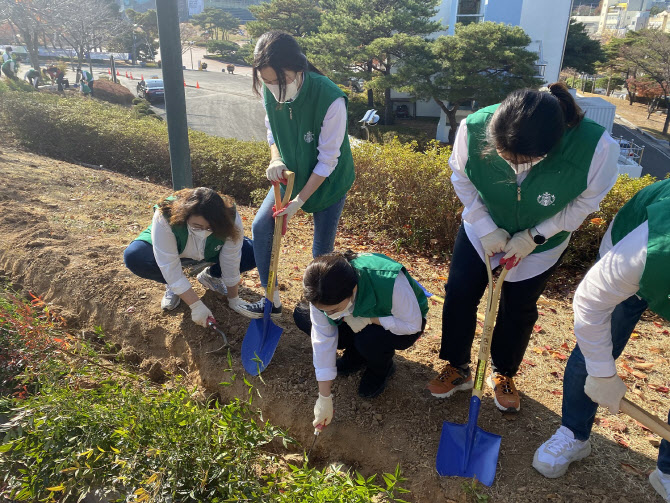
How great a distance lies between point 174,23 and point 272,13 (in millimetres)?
23980

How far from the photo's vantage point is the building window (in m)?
19.0

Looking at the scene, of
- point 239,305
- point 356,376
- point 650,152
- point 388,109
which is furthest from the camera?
point 650,152

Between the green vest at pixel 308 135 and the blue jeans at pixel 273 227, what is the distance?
0.06 m

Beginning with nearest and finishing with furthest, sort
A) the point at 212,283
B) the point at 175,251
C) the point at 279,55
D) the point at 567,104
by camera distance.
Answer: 1. the point at 567,104
2. the point at 279,55
3. the point at 175,251
4. the point at 212,283

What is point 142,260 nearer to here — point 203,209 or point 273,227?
point 203,209

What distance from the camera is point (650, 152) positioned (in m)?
21.5

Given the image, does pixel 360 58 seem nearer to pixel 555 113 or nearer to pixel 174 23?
pixel 174 23

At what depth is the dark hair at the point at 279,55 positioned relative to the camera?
229cm

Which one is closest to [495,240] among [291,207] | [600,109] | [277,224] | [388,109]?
[291,207]

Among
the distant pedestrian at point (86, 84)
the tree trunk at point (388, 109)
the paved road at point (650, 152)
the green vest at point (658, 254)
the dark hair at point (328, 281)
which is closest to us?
the green vest at point (658, 254)

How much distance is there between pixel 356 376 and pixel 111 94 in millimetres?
20421

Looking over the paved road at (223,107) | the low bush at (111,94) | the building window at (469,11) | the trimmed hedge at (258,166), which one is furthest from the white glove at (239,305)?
the low bush at (111,94)

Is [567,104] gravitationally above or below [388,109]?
above

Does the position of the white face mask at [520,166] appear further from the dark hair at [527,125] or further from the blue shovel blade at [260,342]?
the blue shovel blade at [260,342]
